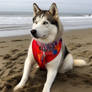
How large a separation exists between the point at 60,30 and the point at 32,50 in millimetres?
633

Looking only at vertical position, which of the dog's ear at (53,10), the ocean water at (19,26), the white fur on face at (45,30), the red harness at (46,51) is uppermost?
the dog's ear at (53,10)

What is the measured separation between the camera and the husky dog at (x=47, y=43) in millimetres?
2699

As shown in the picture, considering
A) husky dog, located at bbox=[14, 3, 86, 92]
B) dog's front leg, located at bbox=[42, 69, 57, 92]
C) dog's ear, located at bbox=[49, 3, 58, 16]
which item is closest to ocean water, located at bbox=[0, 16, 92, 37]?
husky dog, located at bbox=[14, 3, 86, 92]

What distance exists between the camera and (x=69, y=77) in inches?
133

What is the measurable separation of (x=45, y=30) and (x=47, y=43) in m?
0.30

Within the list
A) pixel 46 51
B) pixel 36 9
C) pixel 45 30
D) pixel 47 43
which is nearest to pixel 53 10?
Result: pixel 36 9

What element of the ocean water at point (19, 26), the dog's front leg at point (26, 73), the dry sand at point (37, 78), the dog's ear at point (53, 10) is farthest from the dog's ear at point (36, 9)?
the ocean water at point (19, 26)

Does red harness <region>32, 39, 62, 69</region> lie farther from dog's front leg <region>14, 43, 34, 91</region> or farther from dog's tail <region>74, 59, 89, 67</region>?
dog's tail <region>74, 59, 89, 67</region>

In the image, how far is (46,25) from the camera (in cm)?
270

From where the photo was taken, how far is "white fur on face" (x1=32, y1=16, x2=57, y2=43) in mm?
2635

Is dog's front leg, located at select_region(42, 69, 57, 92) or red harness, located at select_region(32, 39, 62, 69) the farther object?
red harness, located at select_region(32, 39, 62, 69)

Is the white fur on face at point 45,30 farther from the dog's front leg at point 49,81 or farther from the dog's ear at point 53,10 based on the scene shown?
the dog's front leg at point 49,81

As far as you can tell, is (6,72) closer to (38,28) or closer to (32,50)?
(32,50)

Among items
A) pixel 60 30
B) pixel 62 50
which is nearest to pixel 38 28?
pixel 60 30
